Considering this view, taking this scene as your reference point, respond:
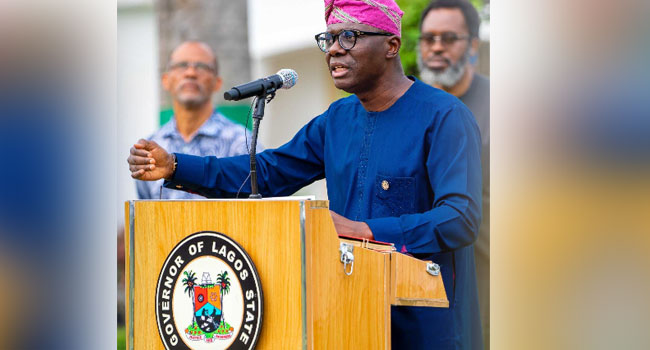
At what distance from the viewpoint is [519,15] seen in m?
4.16

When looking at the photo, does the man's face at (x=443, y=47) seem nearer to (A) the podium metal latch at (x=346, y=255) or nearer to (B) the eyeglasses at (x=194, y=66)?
(B) the eyeglasses at (x=194, y=66)

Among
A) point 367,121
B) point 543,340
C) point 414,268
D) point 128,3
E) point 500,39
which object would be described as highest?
point 128,3

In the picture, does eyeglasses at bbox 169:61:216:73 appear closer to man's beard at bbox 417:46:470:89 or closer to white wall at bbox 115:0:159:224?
white wall at bbox 115:0:159:224

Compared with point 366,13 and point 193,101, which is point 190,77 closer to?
point 193,101

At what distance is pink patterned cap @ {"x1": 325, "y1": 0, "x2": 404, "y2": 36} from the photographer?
3.62 m

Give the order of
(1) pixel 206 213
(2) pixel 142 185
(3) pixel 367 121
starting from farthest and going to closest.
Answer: (2) pixel 142 185, (3) pixel 367 121, (1) pixel 206 213

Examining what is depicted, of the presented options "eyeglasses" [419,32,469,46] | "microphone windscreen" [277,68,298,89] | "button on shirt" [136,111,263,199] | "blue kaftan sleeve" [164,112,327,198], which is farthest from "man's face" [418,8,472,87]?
"microphone windscreen" [277,68,298,89]

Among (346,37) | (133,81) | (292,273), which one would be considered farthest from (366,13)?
(133,81)

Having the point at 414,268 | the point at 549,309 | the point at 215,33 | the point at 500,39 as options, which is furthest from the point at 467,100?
the point at 215,33

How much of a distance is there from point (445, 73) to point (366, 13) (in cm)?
95

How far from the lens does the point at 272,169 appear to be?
155 inches

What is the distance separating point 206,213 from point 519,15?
217cm

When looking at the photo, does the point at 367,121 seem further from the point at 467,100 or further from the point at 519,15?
the point at 519,15

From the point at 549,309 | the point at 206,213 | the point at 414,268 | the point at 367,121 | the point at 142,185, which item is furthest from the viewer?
the point at 142,185
